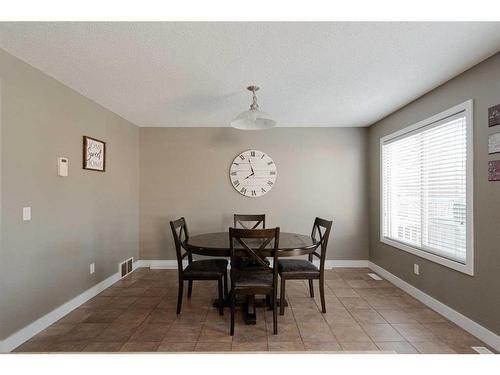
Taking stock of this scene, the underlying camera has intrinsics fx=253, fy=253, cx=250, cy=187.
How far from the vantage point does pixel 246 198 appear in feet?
13.4

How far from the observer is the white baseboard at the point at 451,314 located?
1.96m

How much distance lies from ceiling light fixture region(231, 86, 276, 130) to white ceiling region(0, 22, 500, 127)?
0.21 m

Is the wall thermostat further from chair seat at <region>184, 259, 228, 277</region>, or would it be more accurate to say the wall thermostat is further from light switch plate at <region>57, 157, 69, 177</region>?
chair seat at <region>184, 259, 228, 277</region>

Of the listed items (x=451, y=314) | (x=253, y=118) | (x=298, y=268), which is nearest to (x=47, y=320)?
(x=298, y=268)

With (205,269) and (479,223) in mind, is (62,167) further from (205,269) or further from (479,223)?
(479,223)

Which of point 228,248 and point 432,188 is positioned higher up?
point 432,188

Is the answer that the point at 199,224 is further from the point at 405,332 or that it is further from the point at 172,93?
the point at 405,332

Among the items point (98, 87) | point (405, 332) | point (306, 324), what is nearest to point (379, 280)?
point (405, 332)

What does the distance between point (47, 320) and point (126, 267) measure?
1.39 meters

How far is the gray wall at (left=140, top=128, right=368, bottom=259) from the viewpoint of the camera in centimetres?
407

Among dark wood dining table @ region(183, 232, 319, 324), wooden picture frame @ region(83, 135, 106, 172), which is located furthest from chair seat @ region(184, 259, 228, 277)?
wooden picture frame @ region(83, 135, 106, 172)

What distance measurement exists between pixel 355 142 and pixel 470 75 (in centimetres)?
196

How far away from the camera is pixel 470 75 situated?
2.16 m

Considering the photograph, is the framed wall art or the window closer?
the framed wall art
